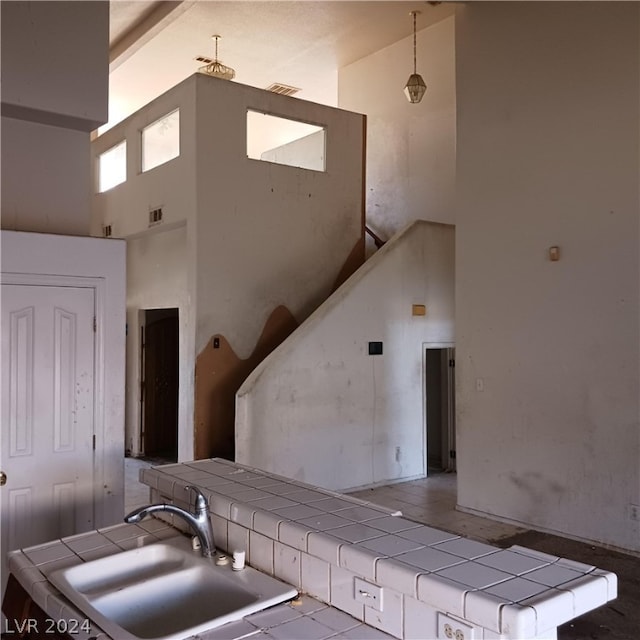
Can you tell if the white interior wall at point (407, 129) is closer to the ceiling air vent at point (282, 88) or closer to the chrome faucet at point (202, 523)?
the ceiling air vent at point (282, 88)

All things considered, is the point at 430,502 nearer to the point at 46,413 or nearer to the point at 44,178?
the point at 46,413

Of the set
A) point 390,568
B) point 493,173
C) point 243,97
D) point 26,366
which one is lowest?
point 390,568

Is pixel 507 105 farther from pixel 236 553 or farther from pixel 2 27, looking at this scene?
pixel 236 553

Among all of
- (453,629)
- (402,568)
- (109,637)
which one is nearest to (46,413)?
(109,637)

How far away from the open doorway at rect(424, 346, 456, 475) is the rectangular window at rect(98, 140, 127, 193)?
473 centimetres

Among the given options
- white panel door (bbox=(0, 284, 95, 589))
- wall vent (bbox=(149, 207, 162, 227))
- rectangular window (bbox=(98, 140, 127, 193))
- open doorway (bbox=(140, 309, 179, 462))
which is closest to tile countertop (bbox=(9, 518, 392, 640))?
white panel door (bbox=(0, 284, 95, 589))

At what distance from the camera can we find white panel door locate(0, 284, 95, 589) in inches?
124

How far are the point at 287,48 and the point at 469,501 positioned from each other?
6.56 meters

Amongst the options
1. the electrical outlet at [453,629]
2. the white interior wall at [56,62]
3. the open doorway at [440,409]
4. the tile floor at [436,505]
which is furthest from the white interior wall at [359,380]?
the electrical outlet at [453,629]

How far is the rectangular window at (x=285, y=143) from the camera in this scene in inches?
332

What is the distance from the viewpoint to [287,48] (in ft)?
29.2

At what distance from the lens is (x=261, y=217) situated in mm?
7004

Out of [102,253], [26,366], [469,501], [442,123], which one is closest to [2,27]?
[102,253]

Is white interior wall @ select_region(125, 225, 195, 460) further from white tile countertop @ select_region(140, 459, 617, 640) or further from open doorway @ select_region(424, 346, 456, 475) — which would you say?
white tile countertop @ select_region(140, 459, 617, 640)
